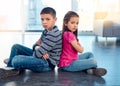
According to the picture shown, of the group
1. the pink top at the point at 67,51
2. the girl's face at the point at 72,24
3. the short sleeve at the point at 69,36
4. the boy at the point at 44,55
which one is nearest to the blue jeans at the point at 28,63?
the boy at the point at 44,55

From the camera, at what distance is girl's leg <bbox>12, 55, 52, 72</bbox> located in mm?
2469

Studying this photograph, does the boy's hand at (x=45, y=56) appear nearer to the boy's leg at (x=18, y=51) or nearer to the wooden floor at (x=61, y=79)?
the wooden floor at (x=61, y=79)

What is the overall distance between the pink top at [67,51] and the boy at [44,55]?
0.19 feet

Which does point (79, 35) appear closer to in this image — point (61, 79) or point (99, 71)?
point (99, 71)

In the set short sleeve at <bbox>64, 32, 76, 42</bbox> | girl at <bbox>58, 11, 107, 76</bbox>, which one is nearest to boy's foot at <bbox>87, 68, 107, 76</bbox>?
girl at <bbox>58, 11, 107, 76</bbox>

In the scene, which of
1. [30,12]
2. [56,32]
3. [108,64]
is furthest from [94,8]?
[56,32]

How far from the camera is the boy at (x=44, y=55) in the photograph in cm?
248

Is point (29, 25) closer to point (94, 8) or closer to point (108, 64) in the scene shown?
point (94, 8)

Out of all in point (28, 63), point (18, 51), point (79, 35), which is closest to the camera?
point (28, 63)

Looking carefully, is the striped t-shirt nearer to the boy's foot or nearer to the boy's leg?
the boy's leg

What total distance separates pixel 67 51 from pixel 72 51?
52 millimetres

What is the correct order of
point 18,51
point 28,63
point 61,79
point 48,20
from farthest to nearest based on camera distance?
1. point 18,51
2. point 48,20
3. point 28,63
4. point 61,79

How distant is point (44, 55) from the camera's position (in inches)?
99.9

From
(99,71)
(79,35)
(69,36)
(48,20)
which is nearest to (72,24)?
(69,36)
